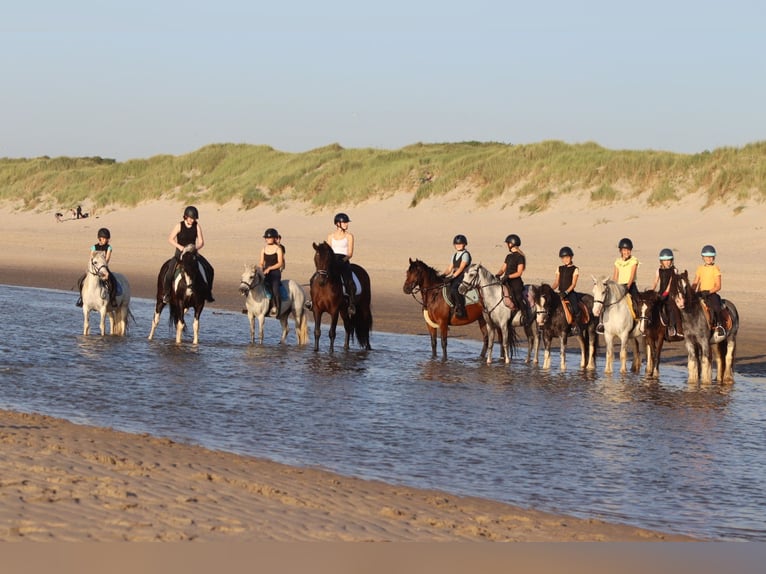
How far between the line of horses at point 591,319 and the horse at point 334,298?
3.07 feet

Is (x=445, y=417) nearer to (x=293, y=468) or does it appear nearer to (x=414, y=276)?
(x=293, y=468)

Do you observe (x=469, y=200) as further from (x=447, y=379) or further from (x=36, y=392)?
(x=36, y=392)

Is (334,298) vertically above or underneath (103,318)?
above

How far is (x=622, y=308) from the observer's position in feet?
55.7

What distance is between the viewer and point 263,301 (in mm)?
19031

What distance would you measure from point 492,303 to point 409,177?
106ft

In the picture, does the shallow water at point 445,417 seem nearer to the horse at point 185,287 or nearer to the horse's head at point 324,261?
the horse at point 185,287

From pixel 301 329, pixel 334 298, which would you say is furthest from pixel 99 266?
pixel 334 298

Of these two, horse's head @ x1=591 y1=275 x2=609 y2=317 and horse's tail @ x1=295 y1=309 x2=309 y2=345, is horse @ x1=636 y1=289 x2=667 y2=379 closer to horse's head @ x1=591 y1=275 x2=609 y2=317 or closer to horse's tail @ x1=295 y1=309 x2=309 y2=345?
horse's head @ x1=591 y1=275 x2=609 y2=317

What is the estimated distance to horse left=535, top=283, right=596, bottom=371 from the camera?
56.5ft

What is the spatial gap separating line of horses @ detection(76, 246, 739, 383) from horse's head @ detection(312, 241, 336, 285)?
2cm

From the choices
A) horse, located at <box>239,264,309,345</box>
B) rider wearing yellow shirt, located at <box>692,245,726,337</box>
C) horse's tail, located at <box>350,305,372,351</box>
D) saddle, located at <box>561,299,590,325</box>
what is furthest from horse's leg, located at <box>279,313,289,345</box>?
rider wearing yellow shirt, located at <box>692,245,726,337</box>

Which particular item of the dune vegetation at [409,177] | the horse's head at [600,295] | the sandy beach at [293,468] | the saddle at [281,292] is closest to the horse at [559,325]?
the horse's head at [600,295]

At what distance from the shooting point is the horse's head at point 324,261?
18.1 meters
